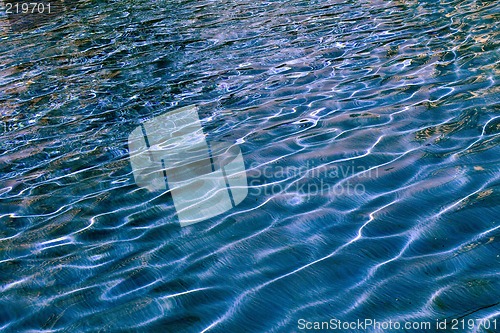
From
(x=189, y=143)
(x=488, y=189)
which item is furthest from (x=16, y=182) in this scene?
(x=488, y=189)

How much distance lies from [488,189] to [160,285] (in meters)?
1.68

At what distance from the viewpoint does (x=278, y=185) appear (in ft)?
12.6

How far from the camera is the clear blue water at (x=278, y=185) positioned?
111 inches

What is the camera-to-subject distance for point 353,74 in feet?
18.5

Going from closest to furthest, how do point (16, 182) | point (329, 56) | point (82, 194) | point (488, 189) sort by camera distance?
point (488, 189), point (82, 194), point (16, 182), point (329, 56)

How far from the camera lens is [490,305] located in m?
2.55

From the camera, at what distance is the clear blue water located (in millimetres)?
2811

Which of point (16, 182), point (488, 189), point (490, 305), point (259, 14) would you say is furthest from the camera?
point (259, 14)

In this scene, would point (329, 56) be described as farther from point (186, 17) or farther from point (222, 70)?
point (186, 17)

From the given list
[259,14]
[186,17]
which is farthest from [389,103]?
[186,17]

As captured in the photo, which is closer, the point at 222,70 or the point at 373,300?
the point at 373,300

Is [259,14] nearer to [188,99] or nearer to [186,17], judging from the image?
[186,17]

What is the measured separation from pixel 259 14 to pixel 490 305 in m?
6.44

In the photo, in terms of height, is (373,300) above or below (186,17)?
below
